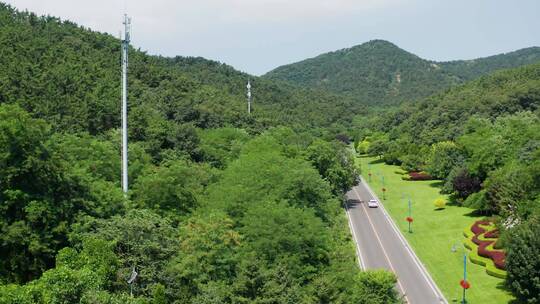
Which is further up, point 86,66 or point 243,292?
point 86,66

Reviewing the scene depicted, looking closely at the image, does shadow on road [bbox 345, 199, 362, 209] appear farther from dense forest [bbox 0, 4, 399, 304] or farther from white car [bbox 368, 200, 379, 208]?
dense forest [bbox 0, 4, 399, 304]

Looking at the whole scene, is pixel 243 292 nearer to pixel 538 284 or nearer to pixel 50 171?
pixel 50 171

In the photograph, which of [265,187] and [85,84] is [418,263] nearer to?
[265,187]

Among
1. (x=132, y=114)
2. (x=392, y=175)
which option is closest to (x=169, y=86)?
(x=132, y=114)

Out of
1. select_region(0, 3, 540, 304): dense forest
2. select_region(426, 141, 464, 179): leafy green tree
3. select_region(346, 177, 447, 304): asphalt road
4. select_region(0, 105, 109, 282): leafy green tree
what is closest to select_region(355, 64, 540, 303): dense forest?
select_region(426, 141, 464, 179): leafy green tree

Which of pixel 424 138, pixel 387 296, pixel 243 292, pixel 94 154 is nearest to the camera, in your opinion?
pixel 243 292
